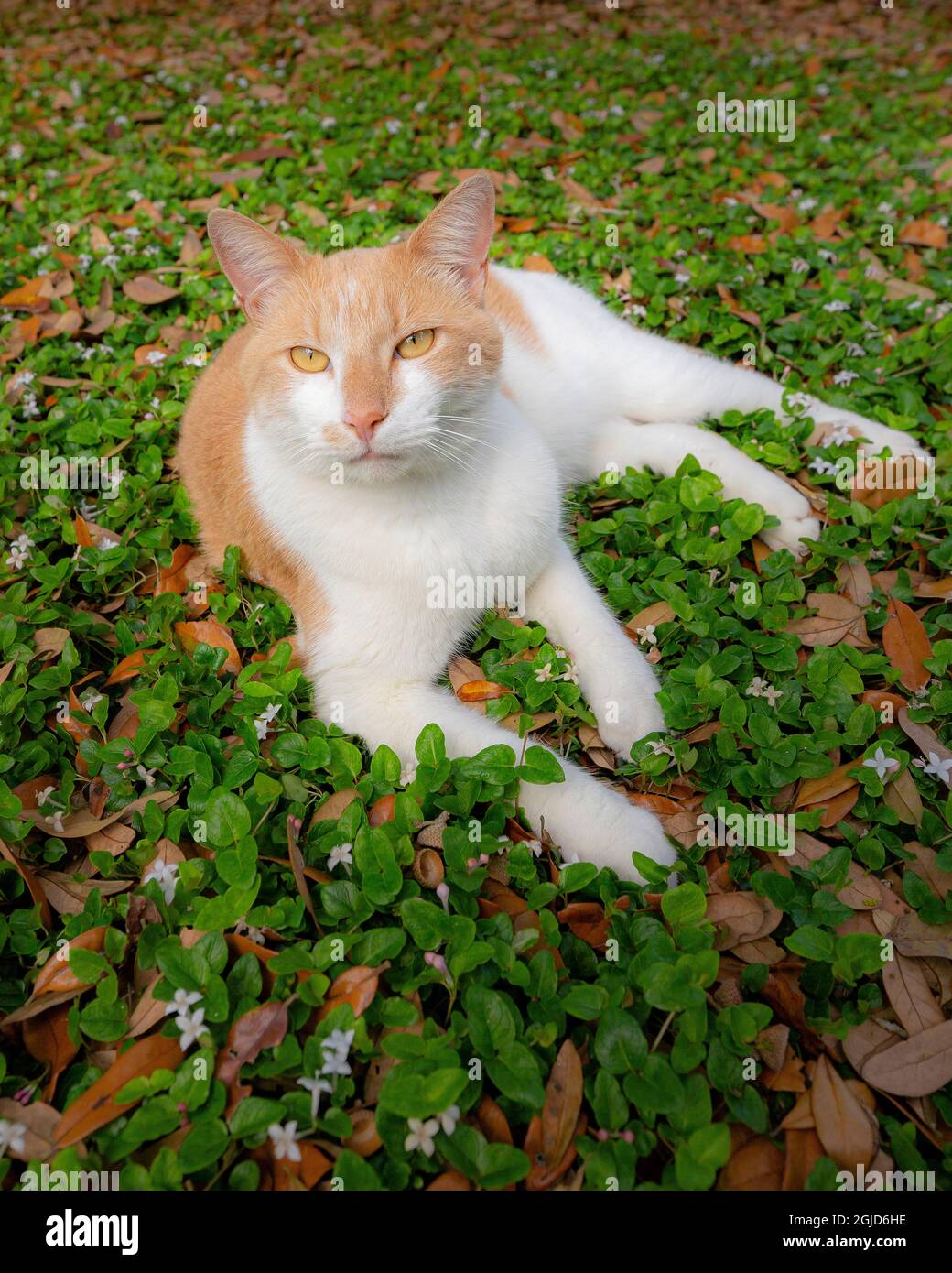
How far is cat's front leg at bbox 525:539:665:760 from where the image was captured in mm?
2311

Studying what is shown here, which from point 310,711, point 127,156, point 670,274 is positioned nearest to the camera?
point 310,711

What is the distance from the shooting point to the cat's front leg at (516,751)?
2.00m

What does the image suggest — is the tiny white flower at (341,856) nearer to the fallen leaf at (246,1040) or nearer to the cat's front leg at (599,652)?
the fallen leaf at (246,1040)

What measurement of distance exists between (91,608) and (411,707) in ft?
4.59

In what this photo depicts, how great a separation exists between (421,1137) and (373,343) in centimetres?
187

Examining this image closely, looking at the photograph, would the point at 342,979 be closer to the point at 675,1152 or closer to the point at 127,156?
the point at 675,1152

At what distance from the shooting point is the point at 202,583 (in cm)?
292

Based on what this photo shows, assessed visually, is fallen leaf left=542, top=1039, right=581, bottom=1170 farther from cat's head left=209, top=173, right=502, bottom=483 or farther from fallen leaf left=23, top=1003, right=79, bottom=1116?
cat's head left=209, top=173, right=502, bottom=483

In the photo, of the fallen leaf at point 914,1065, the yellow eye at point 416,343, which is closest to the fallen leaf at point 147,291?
the yellow eye at point 416,343

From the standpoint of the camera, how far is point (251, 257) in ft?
7.53

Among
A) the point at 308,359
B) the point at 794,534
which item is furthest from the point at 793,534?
the point at 308,359

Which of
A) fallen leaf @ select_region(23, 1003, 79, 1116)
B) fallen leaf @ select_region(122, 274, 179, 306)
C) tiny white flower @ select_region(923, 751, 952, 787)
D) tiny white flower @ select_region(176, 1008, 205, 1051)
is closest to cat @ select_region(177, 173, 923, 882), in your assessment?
tiny white flower @ select_region(923, 751, 952, 787)

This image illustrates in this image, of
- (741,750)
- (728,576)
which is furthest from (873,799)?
(728,576)
